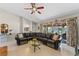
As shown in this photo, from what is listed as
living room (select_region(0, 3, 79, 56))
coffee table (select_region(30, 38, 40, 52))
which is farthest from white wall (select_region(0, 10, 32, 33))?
coffee table (select_region(30, 38, 40, 52))

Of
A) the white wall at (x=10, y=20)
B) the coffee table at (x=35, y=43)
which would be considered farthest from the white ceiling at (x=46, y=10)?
the coffee table at (x=35, y=43)

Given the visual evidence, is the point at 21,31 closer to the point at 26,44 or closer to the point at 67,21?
the point at 26,44

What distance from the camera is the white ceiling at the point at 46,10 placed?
9.29ft

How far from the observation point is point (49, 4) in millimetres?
2896

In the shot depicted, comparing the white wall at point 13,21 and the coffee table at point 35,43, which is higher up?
the white wall at point 13,21

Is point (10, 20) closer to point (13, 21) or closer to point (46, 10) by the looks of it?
point (13, 21)

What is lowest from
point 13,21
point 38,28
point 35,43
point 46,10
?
point 35,43

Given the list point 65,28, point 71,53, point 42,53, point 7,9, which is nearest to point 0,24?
point 7,9

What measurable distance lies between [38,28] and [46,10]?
469 mm

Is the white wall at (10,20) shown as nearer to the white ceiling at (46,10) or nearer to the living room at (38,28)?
the living room at (38,28)

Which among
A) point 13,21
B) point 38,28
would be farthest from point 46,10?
point 13,21

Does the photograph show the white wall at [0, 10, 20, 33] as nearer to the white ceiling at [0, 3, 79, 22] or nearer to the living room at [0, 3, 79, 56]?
the living room at [0, 3, 79, 56]

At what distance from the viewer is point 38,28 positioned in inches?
118

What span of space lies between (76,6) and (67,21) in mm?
396
